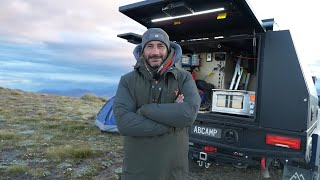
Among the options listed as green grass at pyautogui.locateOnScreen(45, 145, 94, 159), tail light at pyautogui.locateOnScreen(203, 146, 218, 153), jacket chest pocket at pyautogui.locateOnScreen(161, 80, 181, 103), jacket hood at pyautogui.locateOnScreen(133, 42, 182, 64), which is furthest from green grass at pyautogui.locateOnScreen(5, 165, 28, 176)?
jacket chest pocket at pyautogui.locateOnScreen(161, 80, 181, 103)

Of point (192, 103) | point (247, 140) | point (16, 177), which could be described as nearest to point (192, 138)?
point (247, 140)

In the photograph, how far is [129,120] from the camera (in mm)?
2492

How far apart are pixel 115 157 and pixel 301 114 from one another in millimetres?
3801

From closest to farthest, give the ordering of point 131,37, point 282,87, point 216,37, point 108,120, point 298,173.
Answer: point 282,87
point 298,173
point 216,37
point 131,37
point 108,120

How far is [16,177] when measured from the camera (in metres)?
4.72

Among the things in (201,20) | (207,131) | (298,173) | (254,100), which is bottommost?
(298,173)

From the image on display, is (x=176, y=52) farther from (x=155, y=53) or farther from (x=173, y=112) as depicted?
(x=173, y=112)

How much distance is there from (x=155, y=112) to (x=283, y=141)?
245 cm

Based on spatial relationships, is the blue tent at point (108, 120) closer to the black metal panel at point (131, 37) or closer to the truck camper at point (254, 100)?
the black metal panel at point (131, 37)

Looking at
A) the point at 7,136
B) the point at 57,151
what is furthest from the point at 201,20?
the point at 7,136

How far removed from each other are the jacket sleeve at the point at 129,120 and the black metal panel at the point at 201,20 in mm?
1810

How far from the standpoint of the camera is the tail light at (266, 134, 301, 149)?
396cm

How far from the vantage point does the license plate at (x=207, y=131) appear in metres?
4.71

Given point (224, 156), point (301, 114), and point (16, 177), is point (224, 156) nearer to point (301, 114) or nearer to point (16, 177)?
point (301, 114)
